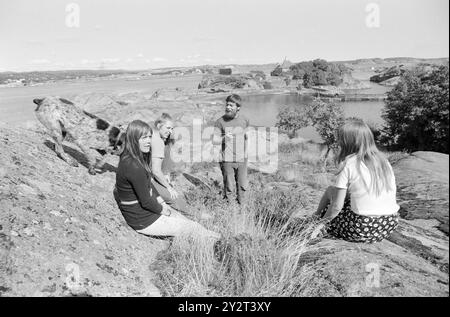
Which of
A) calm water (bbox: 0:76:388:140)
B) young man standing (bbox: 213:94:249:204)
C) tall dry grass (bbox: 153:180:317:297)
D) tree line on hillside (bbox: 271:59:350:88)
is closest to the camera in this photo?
tall dry grass (bbox: 153:180:317:297)

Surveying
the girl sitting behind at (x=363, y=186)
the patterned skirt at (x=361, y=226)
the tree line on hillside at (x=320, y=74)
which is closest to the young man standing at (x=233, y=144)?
the patterned skirt at (x=361, y=226)

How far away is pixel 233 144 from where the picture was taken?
18.2 feet

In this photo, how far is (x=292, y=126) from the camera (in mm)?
39031

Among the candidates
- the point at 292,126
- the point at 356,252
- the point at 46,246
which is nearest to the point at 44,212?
the point at 46,246

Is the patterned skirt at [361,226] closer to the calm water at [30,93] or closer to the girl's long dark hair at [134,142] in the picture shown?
the girl's long dark hair at [134,142]

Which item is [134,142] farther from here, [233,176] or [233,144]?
[233,176]

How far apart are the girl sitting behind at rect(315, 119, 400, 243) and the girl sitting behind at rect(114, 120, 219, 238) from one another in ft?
4.90

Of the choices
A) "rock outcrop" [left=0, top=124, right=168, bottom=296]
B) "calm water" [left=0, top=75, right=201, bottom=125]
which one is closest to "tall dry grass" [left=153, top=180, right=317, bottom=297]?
"rock outcrop" [left=0, top=124, right=168, bottom=296]

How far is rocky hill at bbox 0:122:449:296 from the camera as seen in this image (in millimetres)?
2707

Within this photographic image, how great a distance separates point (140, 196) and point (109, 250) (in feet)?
2.11

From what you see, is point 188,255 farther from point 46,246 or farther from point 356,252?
point 356,252

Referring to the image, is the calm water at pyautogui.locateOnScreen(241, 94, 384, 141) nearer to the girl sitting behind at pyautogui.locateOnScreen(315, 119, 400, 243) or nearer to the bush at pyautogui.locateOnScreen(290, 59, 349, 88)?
the bush at pyautogui.locateOnScreen(290, 59, 349, 88)

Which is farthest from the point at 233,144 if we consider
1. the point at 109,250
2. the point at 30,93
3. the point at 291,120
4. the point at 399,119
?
the point at 30,93

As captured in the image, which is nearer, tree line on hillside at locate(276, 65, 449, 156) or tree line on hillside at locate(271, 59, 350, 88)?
tree line on hillside at locate(276, 65, 449, 156)
